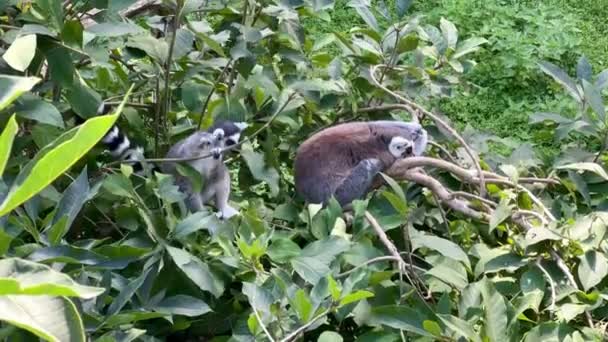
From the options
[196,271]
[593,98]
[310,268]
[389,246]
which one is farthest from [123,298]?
[593,98]

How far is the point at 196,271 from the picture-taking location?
2014 millimetres

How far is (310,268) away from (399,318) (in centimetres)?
23

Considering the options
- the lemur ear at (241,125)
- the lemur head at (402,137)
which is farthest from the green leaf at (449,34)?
the lemur ear at (241,125)

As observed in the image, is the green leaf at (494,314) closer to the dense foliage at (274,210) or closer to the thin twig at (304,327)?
the dense foliage at (274,210)

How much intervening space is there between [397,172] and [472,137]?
1.65 feet

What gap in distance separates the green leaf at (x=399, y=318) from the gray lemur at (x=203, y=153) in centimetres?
71

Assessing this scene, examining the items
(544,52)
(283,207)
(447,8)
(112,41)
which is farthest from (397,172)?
(447,8)

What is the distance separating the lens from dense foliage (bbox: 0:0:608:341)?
68.9 inches

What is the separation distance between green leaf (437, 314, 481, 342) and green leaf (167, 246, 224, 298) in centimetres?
52

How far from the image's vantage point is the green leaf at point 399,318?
77.4 inches

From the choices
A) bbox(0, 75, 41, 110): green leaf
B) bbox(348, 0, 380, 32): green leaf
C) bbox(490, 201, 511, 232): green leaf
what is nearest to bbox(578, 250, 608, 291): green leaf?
bbox(490, 201, 511, 232): green leaf

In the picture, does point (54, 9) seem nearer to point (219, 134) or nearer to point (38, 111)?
point (38, 111)

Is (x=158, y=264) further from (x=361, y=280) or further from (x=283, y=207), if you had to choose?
(x=283, y=207)

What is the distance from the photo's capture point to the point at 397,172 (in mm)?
2887
